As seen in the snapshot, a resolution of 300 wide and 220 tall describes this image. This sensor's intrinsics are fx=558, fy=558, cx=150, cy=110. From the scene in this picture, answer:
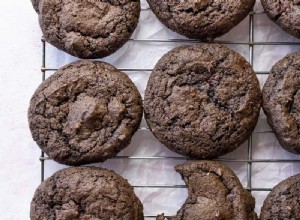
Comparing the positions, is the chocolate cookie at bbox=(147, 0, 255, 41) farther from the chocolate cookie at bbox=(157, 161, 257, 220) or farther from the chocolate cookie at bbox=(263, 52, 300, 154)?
the chocolate cookie at bbox=(157, 161, 257, 220)

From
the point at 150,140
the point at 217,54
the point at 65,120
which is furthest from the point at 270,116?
the point at 65,120

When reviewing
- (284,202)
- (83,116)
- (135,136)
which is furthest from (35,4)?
(284,202)

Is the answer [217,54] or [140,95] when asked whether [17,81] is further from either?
[217,54]

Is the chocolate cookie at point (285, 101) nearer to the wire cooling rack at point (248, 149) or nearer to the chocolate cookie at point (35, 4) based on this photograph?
the wire cooling rack at point (248, 149)

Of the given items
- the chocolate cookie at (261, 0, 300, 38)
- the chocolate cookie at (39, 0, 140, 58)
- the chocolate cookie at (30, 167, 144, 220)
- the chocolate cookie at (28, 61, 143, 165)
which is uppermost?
the chocolate cookie at (261, 0, 300, 38)

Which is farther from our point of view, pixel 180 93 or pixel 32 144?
pixel 32 144

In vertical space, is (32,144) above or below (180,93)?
below

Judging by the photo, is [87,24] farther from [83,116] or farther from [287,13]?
[287,13]

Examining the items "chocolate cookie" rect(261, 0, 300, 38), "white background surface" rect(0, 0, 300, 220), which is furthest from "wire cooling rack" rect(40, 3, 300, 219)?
"chocolate cookie" rect(261, 0, 300, 38)
